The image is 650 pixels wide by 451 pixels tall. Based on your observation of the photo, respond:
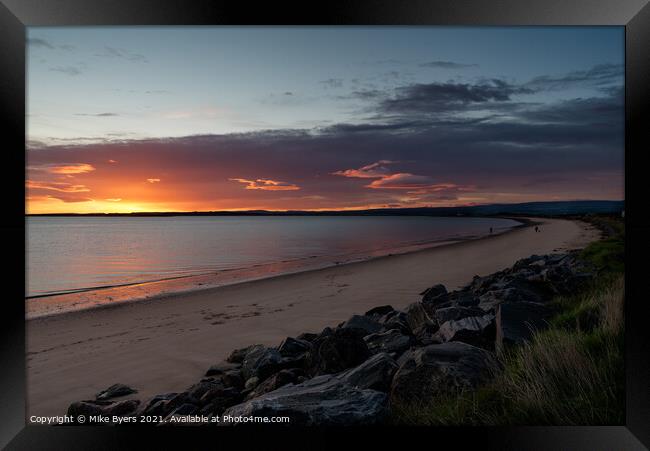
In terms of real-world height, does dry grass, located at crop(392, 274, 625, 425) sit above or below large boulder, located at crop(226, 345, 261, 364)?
above

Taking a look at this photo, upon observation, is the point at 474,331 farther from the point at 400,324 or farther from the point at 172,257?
the point at 172,257

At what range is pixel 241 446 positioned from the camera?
4570 mm

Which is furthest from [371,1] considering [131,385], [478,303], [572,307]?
[131,385]

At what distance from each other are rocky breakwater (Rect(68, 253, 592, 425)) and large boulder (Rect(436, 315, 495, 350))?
0.04ft

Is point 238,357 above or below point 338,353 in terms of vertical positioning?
below

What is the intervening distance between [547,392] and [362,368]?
1827 mm

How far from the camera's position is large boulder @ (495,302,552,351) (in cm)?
497

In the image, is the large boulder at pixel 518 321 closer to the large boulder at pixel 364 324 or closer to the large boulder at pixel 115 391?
the large boulder at pixel 364 324

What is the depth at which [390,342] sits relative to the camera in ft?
20.2

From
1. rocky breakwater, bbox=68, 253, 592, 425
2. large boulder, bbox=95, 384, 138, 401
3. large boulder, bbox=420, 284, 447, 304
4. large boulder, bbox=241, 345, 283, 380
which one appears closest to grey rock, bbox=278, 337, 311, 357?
rocky breakwater, bbox=68, 253, 592, 425

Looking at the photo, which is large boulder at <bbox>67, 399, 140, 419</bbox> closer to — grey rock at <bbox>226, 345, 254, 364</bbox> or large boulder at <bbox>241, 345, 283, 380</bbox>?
large boulder at <bbox>241, 345, 283, 380</bbox>

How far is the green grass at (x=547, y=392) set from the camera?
4199 millimetres

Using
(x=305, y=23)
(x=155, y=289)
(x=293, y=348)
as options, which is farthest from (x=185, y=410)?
(x=155, y=289)

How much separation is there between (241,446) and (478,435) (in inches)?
93.1
